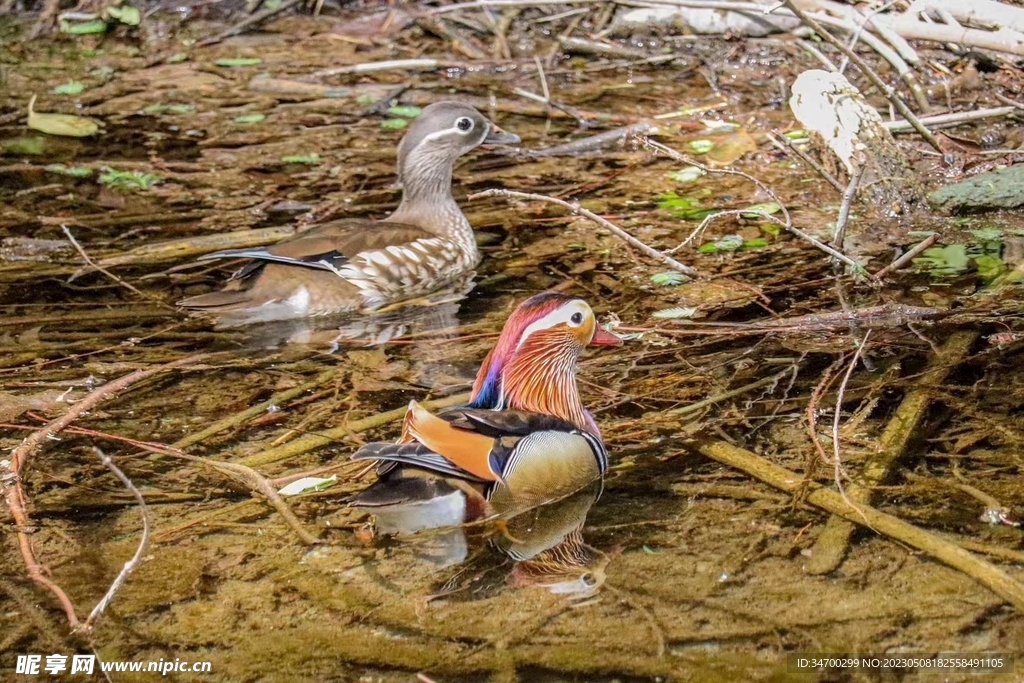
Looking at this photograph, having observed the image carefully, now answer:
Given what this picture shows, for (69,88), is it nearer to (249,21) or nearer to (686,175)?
(249,21)

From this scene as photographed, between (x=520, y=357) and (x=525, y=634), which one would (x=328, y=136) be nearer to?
(x=520, y=357)

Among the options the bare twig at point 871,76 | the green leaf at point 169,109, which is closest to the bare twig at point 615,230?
the bare twig at point 871,76

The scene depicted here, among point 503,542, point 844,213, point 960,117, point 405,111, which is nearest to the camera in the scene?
point 503,542

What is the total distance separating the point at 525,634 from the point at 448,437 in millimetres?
729

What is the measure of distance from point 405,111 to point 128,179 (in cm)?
223

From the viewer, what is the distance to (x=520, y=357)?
435 centimetres

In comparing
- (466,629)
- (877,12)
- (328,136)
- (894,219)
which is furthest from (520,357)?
(328,136)

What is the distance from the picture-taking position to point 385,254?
6.34 m

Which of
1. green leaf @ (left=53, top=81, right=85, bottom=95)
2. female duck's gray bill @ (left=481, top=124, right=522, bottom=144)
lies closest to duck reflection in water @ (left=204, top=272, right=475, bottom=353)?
female duck's gray bill @ (left=481, top=124, right=522, bottom=144)

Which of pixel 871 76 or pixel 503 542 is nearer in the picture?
pixel 503 542

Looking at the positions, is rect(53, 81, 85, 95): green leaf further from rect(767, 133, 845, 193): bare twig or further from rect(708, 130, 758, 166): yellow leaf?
rect(767, 133, 845, 193): bare twig

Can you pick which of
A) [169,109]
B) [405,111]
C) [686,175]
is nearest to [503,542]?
[686,175]

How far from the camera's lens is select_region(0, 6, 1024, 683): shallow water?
11.2 ft

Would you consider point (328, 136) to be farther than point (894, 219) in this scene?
Result: Yes
